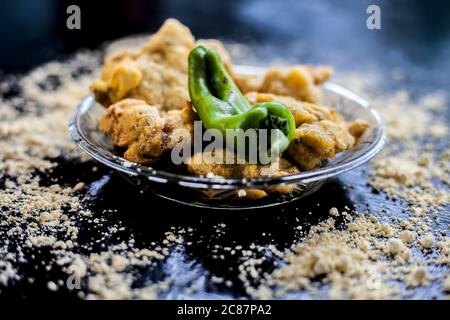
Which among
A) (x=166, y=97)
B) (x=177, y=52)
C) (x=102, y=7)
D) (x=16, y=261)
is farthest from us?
(x=102, y=7)

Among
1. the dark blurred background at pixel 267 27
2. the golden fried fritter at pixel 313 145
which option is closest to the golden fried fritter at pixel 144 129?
the golden fried fritter at pixel 313 145

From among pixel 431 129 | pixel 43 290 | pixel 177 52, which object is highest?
pixel 177 52

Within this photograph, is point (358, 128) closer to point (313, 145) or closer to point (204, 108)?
point (313, 145)

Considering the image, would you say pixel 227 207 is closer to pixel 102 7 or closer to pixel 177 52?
pixel 177 52

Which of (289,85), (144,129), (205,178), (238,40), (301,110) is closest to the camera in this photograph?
(205,178)

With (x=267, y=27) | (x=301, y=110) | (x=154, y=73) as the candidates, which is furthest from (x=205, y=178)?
(x=267, y=27)

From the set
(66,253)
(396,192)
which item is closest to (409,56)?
(396,192)

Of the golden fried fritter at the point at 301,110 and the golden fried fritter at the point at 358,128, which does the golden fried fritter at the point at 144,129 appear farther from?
the golden fried fritter at the point at 358,128
